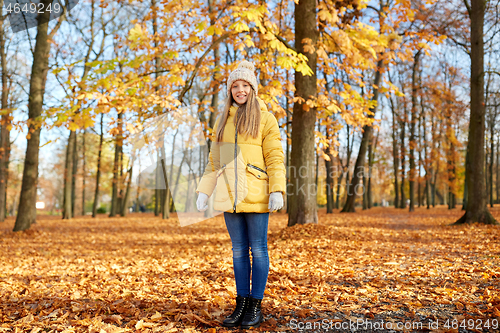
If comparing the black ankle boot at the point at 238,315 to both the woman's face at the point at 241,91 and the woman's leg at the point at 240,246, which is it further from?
the woman's face at the point at 241,91

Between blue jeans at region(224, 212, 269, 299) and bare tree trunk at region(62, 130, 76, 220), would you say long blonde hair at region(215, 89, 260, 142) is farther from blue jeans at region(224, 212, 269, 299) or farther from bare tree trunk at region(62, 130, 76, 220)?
bare tree trunk at region(62, 130, 76, 220)

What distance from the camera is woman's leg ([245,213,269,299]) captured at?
2.75 metres

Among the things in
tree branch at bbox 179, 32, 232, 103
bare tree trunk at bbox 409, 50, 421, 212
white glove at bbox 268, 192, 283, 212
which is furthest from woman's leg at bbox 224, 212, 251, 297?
bare tree trunk at bbox 409, 50, 421, 212

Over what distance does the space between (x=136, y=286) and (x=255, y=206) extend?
237cm

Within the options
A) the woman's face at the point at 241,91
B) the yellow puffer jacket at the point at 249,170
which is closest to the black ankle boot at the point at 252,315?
the yellow puffer jacket at the point at 249,170

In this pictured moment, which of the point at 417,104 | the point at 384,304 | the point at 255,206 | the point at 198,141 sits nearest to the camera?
the point at 255,206

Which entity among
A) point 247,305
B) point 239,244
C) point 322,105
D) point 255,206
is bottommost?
point 247,305

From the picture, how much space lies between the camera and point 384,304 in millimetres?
3199

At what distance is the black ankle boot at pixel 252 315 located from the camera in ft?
9.00

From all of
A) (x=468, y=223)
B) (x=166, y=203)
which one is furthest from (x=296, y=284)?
(x=166, y=203)

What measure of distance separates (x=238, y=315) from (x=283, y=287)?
116 cm

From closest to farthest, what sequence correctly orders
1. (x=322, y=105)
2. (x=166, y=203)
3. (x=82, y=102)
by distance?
(x=82, y=102)
(x=322, y=105)
(x=166, y=203)

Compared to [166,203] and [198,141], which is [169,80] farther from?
[166,203]

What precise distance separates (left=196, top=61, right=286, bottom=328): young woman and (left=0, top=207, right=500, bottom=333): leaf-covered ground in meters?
0.38
